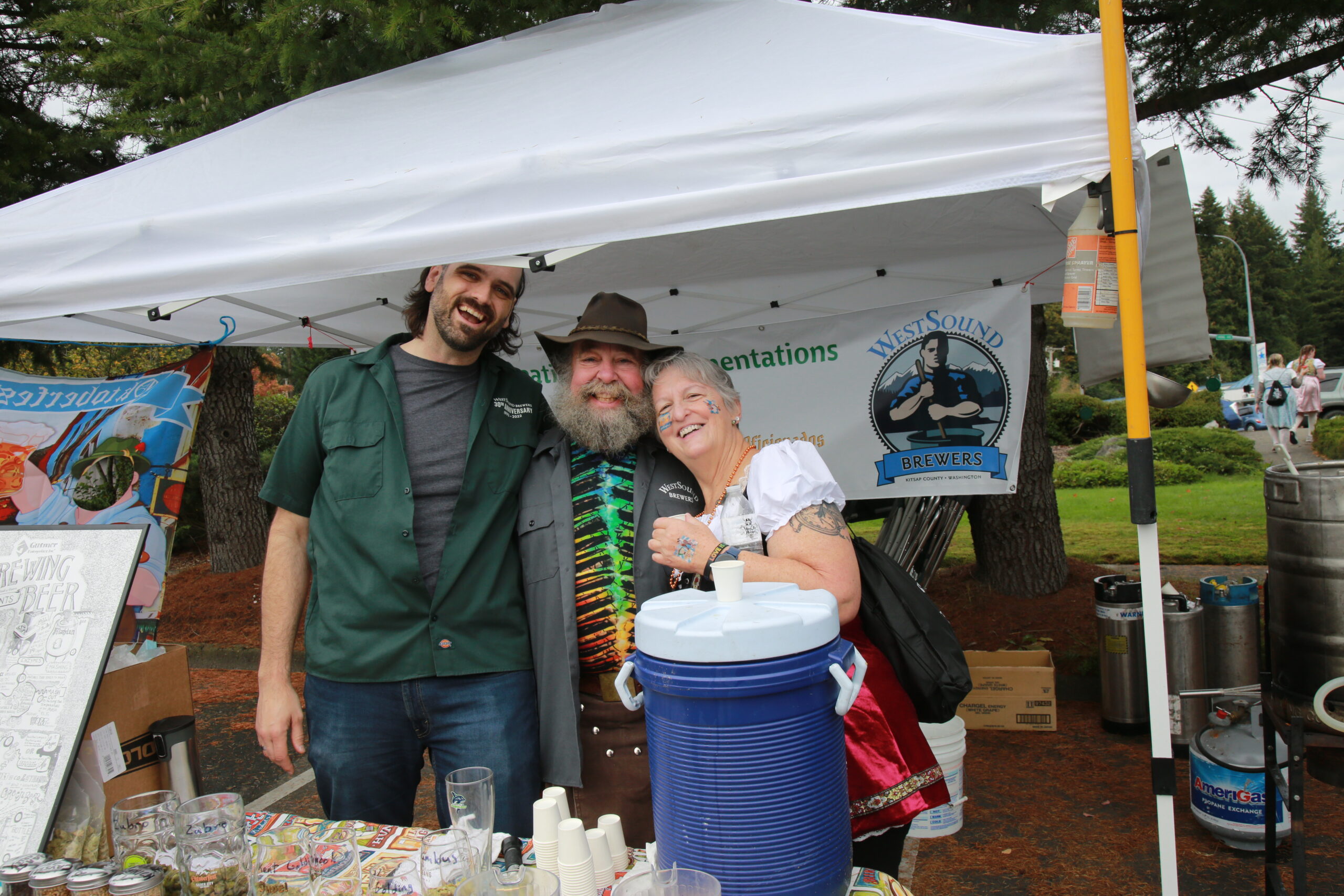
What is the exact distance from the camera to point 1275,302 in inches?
1970

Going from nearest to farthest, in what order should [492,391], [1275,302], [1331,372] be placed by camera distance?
[492,391] → [1331,372] → [1275,302]

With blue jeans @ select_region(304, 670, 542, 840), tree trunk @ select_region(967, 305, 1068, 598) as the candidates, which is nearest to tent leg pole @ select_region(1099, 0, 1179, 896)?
blue jeans @ select_region(304, 670, 542, 840)

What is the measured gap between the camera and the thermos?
2.34m

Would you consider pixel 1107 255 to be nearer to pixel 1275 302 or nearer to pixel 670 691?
pixel 670 691

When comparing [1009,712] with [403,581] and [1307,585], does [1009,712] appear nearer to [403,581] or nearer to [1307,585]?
[1307,585]

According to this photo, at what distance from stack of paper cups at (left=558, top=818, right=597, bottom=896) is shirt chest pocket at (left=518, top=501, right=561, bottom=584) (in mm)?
877

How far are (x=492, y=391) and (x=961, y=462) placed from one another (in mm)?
2546

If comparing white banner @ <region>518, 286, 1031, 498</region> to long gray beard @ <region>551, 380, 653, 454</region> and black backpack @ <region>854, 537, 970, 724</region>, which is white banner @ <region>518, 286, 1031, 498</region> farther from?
black backpack @ <region>854, 537, 970, 724</region>

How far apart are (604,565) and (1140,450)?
127cm

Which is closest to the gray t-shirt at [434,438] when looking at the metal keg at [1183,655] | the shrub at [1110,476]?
the metal keg at [1183,655]

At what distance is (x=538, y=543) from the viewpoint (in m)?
2.13

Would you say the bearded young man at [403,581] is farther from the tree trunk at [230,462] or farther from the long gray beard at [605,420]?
the tree trunk at [230,462]

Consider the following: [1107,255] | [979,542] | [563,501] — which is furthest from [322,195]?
[979,542]

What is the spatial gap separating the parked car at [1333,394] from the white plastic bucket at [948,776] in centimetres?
2193
